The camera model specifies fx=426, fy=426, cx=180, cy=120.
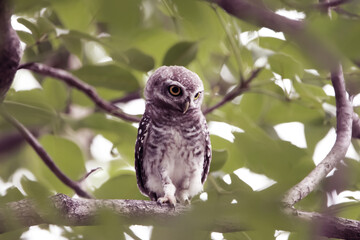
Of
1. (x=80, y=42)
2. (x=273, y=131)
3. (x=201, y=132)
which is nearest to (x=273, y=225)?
(x=80, y=42)

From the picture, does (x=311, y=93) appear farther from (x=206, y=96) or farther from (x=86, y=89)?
(x=86, y=89)

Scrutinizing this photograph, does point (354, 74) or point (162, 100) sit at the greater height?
point (354, 74)

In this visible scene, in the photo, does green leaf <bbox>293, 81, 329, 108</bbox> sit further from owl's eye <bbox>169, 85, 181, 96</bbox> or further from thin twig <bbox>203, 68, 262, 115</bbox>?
owl's eye <bbox>169, 85, 181, 96</bbox>

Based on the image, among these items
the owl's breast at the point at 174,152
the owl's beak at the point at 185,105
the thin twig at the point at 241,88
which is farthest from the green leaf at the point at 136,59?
the owl's breast at the point at 174,152

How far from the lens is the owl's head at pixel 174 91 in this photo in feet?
5.38

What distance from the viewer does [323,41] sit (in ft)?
0.78

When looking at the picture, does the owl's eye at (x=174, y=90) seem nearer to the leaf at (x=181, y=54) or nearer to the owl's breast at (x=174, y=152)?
the owl's breast at (x=174, y=152)

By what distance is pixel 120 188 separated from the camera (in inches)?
35.2

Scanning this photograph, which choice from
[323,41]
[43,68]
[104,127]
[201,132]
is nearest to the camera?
[323,41]

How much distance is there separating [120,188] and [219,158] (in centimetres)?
22

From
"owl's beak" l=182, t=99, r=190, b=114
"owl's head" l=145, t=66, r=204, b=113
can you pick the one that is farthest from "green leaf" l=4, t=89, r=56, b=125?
"owl's beak" l=182, t=99, r=190, b=114

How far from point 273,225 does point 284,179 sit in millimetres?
53

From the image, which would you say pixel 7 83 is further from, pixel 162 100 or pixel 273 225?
pixel 162 100

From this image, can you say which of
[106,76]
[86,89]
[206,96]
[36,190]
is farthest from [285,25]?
[206,96]
